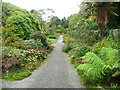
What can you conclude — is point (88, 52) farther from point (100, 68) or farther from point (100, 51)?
point (100, 51)

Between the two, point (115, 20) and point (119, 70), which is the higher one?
point (115, 20)

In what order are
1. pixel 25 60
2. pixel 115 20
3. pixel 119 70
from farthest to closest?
pixel 115 20 → pixel 25 60 → pixel 119 70

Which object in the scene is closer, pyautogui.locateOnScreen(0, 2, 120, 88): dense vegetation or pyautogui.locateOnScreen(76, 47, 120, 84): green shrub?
pyautogui.locateOnScreen(76, 47, 120, 84): green shrub

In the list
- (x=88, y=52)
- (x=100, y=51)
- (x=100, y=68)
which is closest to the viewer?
(x=100, y=68)

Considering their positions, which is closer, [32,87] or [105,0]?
[32,87]

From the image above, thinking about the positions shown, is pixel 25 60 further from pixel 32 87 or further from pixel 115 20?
pixel 115 20

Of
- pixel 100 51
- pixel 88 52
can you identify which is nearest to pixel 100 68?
pixel 88 52

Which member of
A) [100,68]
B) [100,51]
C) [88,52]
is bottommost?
[100,68]

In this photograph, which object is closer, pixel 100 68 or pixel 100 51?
pixel 100 68

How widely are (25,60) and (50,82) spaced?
3235 millimetres

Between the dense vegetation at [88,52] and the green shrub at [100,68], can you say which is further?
the dense vegetation at [88,52]

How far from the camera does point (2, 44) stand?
6.50m

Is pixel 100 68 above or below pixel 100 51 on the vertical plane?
below

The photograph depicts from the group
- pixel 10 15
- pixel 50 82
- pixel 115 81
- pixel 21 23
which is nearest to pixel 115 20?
pixel 115 81
